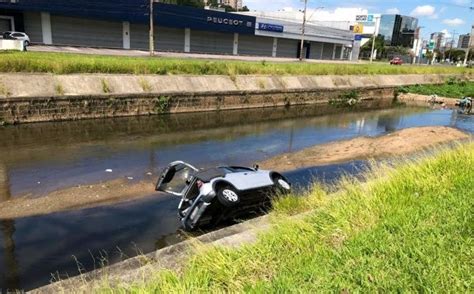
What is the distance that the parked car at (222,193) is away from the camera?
26.8ft

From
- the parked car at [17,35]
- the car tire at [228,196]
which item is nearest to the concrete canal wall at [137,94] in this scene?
the car tire at [228,196]

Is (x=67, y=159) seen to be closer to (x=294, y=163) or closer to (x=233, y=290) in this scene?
(x=294, y=163)

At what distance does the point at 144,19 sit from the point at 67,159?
3324 cm

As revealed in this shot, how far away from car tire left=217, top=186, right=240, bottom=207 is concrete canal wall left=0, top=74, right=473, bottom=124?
13630 mm

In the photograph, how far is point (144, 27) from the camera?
46312 mm

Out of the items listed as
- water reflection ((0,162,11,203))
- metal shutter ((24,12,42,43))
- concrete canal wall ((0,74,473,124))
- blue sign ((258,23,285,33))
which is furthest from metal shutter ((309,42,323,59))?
water reflection ((0,162,11,203))

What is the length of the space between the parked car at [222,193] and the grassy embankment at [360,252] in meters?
2.17

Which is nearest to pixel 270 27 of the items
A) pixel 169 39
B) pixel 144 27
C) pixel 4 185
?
pixel 169 39

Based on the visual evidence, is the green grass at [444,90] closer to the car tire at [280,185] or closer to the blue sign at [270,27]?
the blue sign at [270,27]

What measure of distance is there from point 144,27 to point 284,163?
36.1 metres

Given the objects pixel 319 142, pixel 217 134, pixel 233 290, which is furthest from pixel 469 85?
pixel 233 290

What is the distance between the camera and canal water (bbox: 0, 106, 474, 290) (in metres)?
7.97

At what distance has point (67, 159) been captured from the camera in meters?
14.3

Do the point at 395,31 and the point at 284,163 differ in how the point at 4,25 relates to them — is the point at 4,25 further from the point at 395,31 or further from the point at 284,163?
the point at 395,31
